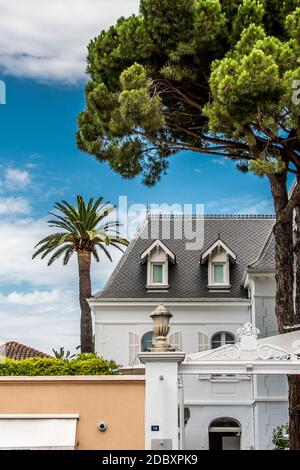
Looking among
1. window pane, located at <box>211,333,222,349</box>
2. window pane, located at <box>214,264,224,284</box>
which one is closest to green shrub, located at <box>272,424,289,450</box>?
window pane, located at <box>211,333,222,349</box>

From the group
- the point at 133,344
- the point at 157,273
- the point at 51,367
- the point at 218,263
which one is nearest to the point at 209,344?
the point at 133,344

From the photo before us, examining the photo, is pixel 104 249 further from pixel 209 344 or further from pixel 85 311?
pixel 209 344

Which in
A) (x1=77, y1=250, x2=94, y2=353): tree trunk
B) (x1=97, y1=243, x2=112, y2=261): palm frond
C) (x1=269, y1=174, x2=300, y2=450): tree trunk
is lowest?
(x1=269, y1=174, x2=300, y2=450): tree trunk

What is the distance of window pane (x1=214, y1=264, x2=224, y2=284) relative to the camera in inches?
1210

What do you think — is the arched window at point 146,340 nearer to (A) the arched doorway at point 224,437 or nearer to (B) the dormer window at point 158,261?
(B) the dormer window at point 158,261

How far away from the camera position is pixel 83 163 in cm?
2588

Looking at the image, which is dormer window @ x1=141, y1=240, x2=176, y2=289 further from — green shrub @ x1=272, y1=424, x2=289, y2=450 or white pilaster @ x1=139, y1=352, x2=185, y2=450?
white pilaster @ x1=139, y1=352, x2=185, y2=450

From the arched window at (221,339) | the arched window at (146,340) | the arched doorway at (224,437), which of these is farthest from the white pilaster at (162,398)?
the arched doorway at (224,437)

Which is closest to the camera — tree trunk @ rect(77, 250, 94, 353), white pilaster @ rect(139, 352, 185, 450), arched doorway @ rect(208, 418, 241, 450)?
white pilaster @ rect(139, 352, 185, 450)

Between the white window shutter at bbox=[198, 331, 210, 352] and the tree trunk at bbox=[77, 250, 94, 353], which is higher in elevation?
the tree trunk at bbox=[77, 250, 94, 353]

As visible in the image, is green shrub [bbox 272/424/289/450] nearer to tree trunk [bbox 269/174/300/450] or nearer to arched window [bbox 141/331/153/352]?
tree trunk [bbox 269/174/300/450]

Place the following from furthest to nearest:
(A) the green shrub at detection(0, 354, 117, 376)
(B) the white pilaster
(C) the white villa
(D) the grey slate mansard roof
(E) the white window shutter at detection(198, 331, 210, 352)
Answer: (D) the grey slate mansard roof < (E) the white window shutter at detection(198, 331, 210, 352) < (C) the white villa < (A) the green shrub at detection(0, 354, 117, 376) < (B) the white pilaster

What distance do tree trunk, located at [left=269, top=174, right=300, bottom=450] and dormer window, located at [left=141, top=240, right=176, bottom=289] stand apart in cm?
1054

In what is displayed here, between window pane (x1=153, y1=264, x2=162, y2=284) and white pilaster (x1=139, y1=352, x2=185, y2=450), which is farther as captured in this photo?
window pane (x1=153, y1=264, x2=162, y2=284)
